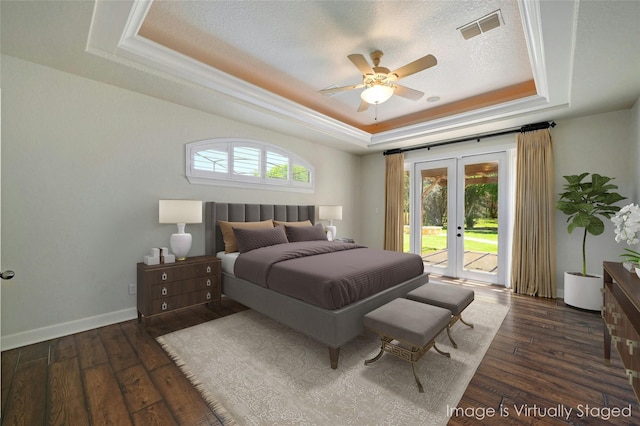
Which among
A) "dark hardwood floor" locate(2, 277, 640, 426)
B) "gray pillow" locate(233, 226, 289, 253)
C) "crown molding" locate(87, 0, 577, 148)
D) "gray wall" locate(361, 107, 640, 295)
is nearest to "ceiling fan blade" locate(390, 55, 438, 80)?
"crown molding" locate(87, 0, 577, 148)

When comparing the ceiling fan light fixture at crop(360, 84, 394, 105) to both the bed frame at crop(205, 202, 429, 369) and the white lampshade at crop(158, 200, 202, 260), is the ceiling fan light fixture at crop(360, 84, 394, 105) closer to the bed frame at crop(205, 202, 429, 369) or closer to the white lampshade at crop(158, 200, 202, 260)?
the bed frame at crop(205, 202, 429, 369)

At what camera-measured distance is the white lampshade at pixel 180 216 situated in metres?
2.95

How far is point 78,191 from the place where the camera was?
8.91 ft

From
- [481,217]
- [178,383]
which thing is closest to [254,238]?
[178,383]

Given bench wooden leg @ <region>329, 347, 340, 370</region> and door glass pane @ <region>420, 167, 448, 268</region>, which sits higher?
door glass pane @ <region>420, 167, 448, 268</region>

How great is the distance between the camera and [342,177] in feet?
19.2

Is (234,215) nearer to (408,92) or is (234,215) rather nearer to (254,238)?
(254,238)

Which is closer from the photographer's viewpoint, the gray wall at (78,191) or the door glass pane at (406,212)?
the gray wall at (78,191)

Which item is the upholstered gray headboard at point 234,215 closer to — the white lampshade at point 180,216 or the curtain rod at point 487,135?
the white lampshade at point 180,216

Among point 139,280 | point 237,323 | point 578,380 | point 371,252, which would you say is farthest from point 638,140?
point 139,280

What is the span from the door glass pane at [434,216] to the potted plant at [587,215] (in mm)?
1827

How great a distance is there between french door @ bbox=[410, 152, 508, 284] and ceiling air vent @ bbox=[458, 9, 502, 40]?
272cm

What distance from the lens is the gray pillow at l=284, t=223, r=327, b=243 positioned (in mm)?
4008

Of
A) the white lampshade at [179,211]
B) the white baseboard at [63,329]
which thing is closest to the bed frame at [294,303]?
the white lampshade at [179,211]
